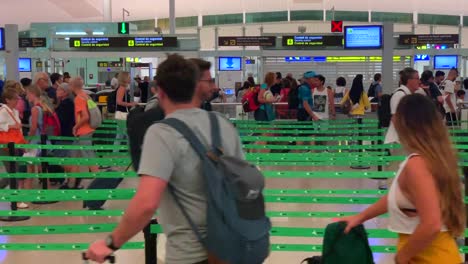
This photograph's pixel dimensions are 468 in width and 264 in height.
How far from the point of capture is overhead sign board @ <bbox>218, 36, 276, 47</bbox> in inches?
818

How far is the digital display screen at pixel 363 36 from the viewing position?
47.7 feet

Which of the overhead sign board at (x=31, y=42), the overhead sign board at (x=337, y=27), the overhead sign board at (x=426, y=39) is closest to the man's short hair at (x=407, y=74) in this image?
the overhead sign board at (x=337, y=27)

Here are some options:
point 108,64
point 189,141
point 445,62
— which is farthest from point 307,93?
point 445,62

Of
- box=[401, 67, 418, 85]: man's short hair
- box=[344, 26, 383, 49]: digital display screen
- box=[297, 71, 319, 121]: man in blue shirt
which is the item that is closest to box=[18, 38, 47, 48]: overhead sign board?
box=[344, 26, 383, 49]: digital display screen

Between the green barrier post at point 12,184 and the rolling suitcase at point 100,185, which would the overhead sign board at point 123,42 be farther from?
the rolling suitcase at point 100,185

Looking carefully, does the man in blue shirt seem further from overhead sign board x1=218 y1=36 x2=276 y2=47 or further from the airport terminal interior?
overhead sign board x1=218 y1=36 x2=276 y2=47

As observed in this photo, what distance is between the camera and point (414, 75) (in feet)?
24.1

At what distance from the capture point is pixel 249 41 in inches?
843

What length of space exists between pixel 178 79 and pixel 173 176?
1.26 feet

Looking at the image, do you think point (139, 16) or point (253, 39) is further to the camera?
point (139, 16)

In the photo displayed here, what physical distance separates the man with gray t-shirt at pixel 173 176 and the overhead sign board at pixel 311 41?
15.6 meters

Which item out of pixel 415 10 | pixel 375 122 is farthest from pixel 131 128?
pixel 415 10

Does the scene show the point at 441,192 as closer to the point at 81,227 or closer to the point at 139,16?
the point at 81,227

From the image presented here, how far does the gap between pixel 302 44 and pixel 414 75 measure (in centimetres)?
1165
